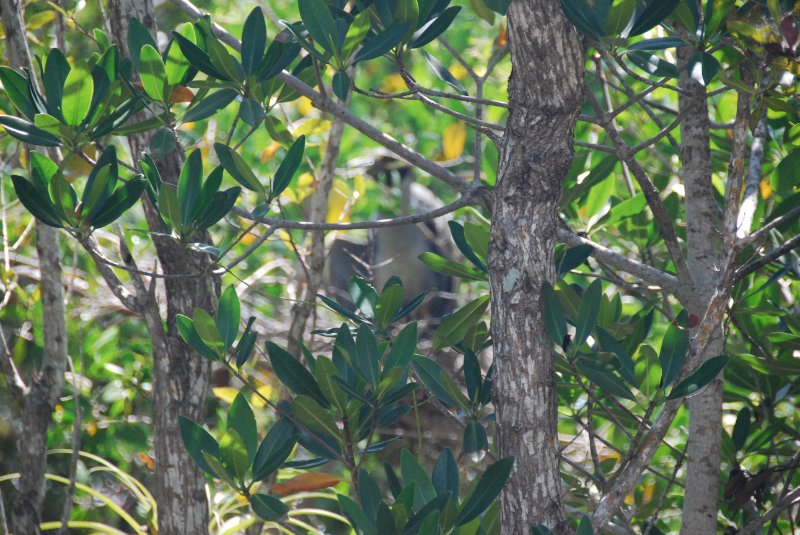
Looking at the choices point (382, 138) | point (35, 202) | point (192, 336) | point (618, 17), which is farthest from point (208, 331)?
point (618, 17)

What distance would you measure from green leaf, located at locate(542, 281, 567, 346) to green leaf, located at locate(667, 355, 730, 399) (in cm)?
13

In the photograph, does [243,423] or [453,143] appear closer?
[243,423]

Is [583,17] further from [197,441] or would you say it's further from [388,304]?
[197,441]

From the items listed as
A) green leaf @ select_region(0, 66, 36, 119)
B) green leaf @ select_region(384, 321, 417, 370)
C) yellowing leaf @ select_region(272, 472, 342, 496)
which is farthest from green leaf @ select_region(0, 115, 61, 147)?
yellowing leaf @ select_region(272, 472, 342, 496)

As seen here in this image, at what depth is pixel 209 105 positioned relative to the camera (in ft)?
3.42

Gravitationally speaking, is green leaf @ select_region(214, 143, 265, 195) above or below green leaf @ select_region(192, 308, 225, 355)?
above

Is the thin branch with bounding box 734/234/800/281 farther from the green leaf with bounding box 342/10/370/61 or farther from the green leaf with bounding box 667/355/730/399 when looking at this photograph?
the green leaf with bounding box 342/10/370/61

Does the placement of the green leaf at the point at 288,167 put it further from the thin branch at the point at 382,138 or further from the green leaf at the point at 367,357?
the green leaf at the point at 367,357

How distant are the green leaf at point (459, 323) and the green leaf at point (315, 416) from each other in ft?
0.83

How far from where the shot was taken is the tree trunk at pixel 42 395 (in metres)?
1.50

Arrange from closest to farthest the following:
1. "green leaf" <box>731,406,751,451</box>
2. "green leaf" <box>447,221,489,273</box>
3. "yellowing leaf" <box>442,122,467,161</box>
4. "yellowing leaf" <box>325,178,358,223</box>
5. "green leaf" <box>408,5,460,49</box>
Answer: "green leaf" <box>408,5,460,49</box> < "green leaf" <box>447,221,489,273</box> < "green leaf" <box>731,406,751,451</box> < "yellowing leaf" <box>325,178,358,223</box> < "yellowing leaf" <box>442,122,467,161</box>

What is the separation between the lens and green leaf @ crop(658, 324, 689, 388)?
90 centimetres

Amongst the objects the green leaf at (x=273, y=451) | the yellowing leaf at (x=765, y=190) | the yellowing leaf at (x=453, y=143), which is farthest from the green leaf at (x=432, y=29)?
the yellowing leaf at (x=453, y=143)

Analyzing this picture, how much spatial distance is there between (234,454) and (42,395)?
799 mm
